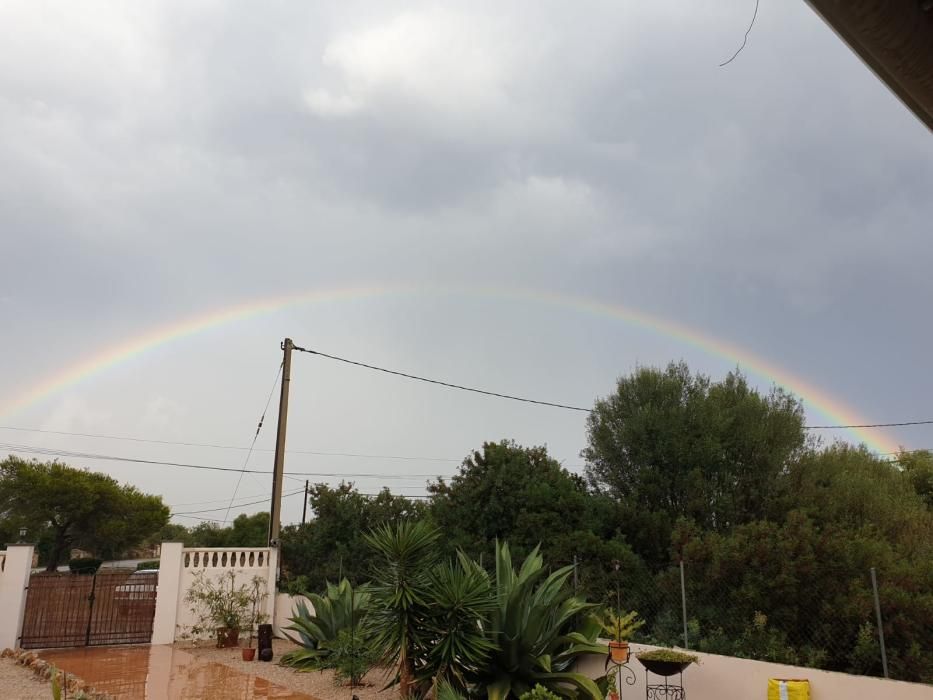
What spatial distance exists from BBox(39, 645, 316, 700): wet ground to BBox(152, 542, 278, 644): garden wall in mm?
483

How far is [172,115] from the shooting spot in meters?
12.0

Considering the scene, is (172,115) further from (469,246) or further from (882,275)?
(882,275)

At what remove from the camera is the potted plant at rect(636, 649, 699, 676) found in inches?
241

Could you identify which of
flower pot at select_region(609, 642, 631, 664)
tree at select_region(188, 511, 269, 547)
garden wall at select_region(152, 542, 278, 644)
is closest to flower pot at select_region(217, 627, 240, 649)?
garden wall at select_region(152, 542, 278, 644)

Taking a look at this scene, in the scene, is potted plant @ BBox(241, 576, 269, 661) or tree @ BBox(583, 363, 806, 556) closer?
potted plant @ BBox(241, 576, 269, 661)

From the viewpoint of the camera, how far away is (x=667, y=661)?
20.1 feet

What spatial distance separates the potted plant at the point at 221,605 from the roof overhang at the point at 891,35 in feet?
42.4

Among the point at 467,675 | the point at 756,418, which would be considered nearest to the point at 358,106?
the point at 467,675

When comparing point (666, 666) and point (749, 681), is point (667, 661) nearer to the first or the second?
point (666, 666)

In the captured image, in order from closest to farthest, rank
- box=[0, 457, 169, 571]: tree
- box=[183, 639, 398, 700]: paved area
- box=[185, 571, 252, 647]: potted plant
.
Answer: box=[183, 639, 398, 700]: paved area
box=[185, 571, 252, 647]: potted plant
box=[0, 457, 169, 571]: tree

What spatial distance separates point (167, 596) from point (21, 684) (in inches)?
147

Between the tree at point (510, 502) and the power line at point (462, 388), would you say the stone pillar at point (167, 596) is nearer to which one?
the tree at point (510, 502)

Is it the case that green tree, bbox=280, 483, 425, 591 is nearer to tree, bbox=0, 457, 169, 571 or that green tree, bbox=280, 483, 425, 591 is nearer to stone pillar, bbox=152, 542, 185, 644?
stone pillar, bbox=152, 542, 185, 644

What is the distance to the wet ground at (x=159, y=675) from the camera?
8062 mm
